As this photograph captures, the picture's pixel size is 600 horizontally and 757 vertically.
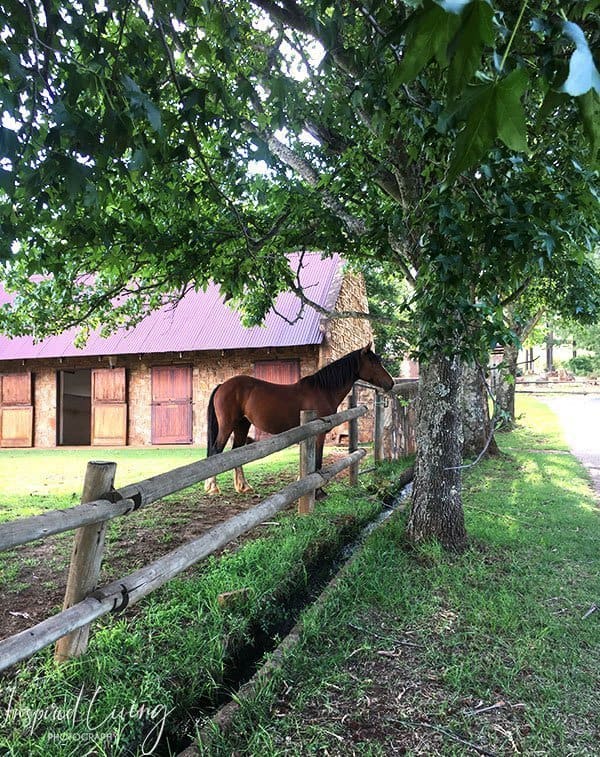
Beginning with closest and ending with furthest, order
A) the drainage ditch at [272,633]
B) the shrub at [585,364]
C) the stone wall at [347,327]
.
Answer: the drainage ditch at [272,633] → the stone wall at [347,327] → the shrub at [585,364]

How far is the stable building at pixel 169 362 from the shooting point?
1234cm

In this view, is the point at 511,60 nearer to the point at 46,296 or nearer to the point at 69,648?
the point at 69,648

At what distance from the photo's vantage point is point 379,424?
7.49 m

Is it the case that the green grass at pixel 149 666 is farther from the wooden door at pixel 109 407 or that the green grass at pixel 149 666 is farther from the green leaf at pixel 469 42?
the wooden door at pixel 109 407

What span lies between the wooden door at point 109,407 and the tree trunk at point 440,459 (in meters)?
11.0

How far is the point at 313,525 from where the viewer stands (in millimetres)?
4379

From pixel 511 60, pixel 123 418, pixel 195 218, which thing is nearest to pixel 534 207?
pixel 511 60

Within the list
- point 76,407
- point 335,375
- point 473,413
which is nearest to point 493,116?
point 335,375

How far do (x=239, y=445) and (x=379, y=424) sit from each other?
221 cm

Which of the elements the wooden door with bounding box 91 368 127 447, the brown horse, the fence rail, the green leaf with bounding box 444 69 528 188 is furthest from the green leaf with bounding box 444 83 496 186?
the wooden door with bounding box 91 368 127 447

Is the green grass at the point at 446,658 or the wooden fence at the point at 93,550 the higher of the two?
the wooden fence at the point at 93,550

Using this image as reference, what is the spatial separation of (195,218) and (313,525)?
2841 mm

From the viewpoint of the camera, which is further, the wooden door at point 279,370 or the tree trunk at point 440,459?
the wooden door at point 279,370

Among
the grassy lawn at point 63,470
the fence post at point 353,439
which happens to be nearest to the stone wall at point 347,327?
the grassy lawn at point 63,470
